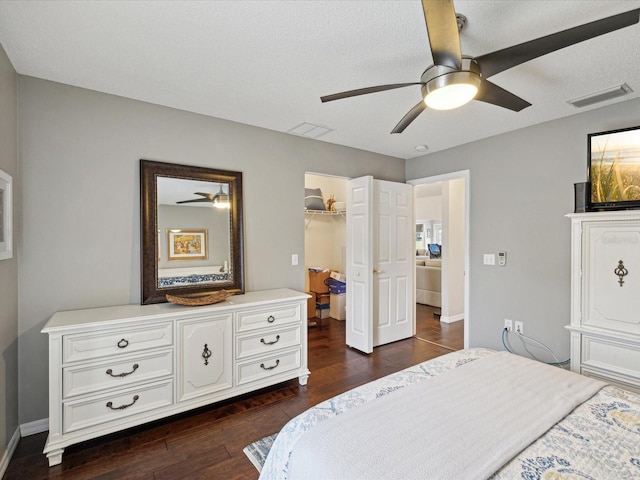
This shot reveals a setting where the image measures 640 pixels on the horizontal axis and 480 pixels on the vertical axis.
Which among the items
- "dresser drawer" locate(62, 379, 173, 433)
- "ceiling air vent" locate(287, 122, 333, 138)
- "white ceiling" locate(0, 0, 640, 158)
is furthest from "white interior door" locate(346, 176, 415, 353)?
"dresser drawer" locate(62, 379, 173, 433)

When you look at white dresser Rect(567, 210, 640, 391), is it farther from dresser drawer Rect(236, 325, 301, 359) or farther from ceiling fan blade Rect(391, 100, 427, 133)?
dresser drawer Rect(236, 325, 301, 359)

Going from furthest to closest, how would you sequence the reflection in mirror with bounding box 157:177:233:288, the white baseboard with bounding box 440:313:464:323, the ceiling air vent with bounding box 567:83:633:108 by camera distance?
1. the white baseboard with bounding box 440:313:464:323
2. the reflection in mirror with bounding box 157:177:233:288
3. the ceiling air vent with bounding box 567:83:633:108

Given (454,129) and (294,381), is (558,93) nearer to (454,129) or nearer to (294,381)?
(454,129)

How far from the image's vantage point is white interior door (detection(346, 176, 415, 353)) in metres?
3.70

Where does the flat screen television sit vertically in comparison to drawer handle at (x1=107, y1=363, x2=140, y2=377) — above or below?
above

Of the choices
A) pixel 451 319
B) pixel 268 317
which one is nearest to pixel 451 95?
pixel 268 317

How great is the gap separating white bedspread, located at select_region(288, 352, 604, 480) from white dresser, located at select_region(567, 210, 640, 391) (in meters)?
1.02

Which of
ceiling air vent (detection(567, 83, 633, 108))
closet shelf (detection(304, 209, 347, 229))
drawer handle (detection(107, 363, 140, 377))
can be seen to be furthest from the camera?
closet shelf (detection(304, 209, 347, 229))

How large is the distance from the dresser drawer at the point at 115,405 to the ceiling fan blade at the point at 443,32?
260 centimetres

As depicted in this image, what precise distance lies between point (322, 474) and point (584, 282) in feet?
8.25

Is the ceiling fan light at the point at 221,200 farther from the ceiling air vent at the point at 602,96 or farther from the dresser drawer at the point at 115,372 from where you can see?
the ceiling air vent at the point at 602,96

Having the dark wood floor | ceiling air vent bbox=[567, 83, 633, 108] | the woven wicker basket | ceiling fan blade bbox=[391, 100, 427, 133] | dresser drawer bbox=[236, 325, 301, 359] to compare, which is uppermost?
ceiling air vent bbox=[567, 83, 633, 108]

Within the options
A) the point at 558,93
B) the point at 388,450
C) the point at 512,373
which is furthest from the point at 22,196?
the point at 558,93

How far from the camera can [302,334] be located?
2.94 m
